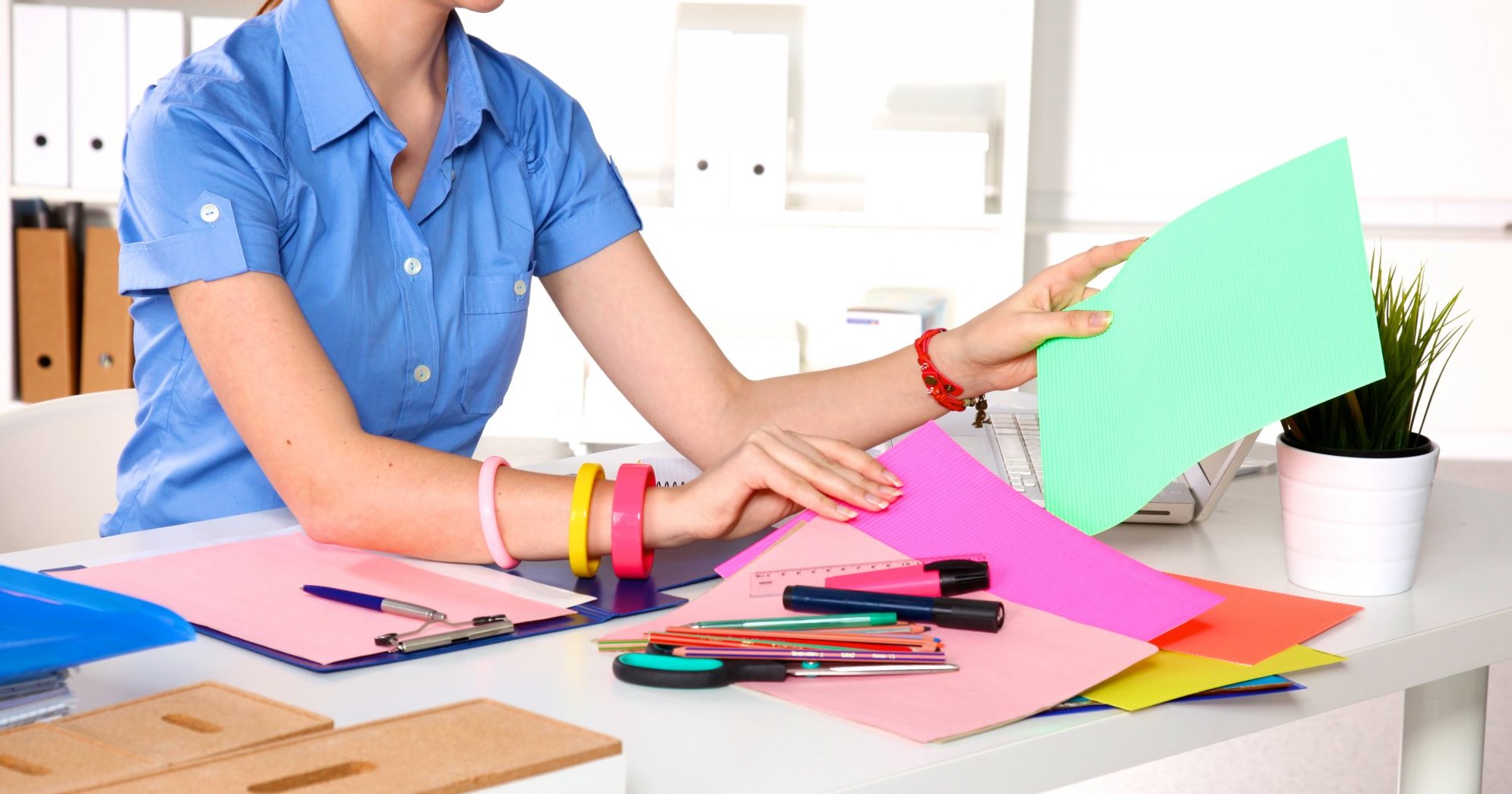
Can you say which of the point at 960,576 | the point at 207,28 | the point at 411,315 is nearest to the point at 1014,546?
the point at 960,576

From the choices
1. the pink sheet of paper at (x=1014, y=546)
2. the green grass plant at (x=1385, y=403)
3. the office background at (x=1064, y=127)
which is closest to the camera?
the pink sheet of paper at (x=1014, y=546)

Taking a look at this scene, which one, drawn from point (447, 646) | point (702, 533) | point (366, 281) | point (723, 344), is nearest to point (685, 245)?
point (723, 344)

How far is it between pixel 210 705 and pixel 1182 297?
65cm

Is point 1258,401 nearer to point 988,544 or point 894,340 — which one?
point 988,544

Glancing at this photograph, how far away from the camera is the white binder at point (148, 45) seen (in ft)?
8.11

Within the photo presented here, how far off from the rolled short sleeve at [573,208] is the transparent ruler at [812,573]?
23.6 inches

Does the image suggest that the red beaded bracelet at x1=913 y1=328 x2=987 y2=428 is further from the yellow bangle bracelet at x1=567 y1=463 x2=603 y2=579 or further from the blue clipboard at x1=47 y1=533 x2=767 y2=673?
the yellow bangle bracelet at x1=567 y1=463 x2=603 y2=579

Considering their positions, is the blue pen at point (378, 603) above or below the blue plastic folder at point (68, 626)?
below

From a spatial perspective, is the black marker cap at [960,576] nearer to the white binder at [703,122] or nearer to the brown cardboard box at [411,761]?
the brown cardboard box at [411,761]

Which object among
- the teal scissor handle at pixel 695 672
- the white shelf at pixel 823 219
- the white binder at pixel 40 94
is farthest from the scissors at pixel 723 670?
the white binder at pixel 40 94

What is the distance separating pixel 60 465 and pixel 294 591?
2.03 feet

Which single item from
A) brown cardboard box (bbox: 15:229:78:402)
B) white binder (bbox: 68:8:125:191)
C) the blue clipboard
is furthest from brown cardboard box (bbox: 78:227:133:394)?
the blue clipboard

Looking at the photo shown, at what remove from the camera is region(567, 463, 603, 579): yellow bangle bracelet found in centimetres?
98

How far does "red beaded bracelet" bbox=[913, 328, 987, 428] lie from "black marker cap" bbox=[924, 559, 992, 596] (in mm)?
363
